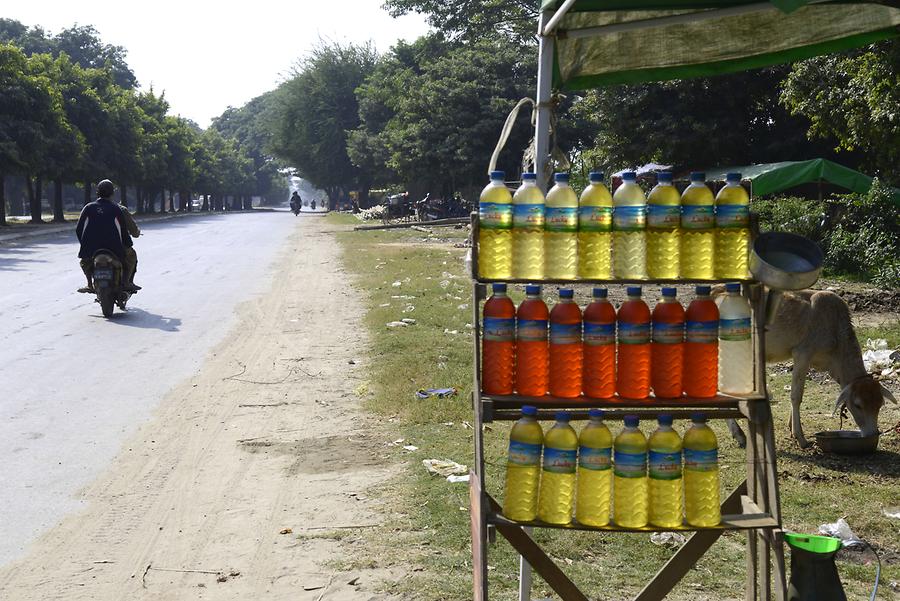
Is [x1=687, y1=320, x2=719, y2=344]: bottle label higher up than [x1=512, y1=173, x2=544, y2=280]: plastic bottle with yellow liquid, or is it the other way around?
[x1=512, y1=173, x2=544, y2=280]: plastic bottle with yellow liquid

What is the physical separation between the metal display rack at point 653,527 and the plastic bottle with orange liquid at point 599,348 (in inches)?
2.6

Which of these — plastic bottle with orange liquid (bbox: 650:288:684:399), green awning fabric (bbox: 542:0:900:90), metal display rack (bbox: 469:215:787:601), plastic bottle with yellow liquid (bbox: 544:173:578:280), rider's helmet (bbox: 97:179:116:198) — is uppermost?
green awning fabric (bbox: 542:0:900:90)

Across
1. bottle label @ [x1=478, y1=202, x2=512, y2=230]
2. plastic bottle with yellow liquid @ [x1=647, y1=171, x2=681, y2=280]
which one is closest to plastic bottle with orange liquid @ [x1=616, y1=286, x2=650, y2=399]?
plastic bottle with yellow liquid @ [x1=647, y1=171, x2=681, y2=280]

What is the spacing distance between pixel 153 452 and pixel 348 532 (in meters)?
2.49

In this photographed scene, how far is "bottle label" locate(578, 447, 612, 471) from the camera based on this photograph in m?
3.96

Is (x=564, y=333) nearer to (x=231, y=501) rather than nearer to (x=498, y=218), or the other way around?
(x=498, y=218)

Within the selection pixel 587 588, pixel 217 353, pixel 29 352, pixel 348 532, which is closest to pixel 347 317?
pixel 217 353

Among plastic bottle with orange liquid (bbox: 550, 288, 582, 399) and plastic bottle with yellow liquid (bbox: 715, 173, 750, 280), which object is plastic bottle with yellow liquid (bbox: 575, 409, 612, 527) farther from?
plastic bottle with yellow liquid (bbox: 715, 173, 750, 280)

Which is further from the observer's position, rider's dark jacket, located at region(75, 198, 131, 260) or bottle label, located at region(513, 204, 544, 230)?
rider's dark jacket, located at region(75, 198, 131, 260)

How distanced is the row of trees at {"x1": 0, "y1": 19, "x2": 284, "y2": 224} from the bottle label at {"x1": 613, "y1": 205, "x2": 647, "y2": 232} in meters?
38.7

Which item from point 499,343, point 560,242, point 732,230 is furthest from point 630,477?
point 732,230

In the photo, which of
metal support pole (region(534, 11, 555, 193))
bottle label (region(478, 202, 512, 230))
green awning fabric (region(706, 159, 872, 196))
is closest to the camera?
bottle label (region(478, 202, 512, 230))

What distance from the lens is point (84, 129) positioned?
5616 cm

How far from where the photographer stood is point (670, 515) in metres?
3.99
